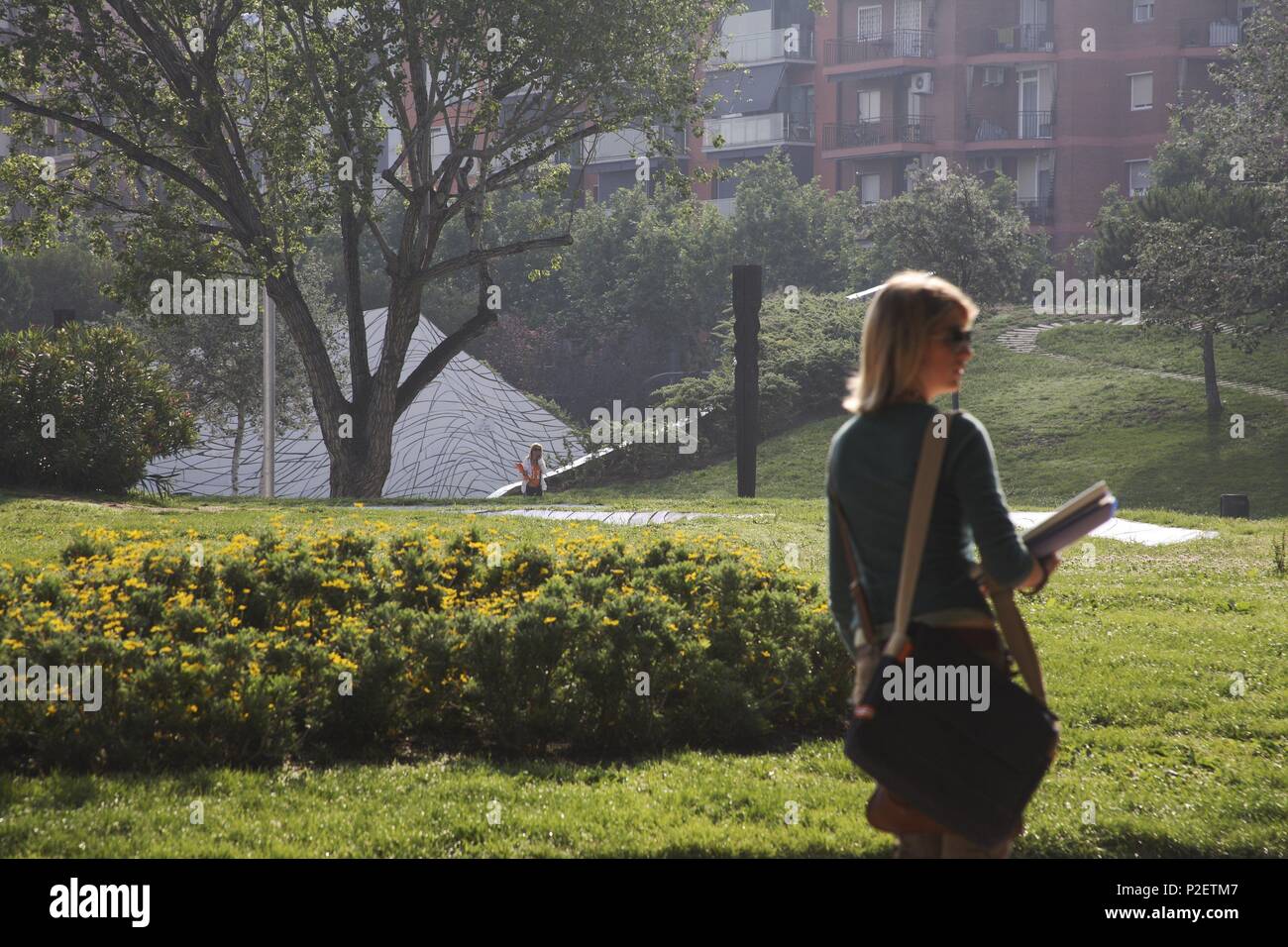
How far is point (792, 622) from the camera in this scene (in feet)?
24.3

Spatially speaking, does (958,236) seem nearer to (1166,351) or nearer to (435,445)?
(1166,351)

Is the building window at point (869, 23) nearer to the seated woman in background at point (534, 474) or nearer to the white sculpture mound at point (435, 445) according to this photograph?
the white sculpture mound at point (435, 445)

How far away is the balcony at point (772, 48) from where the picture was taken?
5656 centimetres

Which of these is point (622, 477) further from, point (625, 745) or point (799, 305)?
point (625, 745)

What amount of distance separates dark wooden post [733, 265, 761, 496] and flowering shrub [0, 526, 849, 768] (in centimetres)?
1304

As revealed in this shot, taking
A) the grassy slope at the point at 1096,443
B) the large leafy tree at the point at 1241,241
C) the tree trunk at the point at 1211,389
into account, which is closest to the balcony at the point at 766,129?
the grassy slope at the point at 1096,443

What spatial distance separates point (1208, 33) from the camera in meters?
48.4

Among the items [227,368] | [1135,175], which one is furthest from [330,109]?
[1135,175]

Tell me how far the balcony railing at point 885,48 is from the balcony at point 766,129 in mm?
3123

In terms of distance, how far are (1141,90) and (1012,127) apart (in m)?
4.69

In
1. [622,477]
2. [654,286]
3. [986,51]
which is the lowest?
[622,477]
